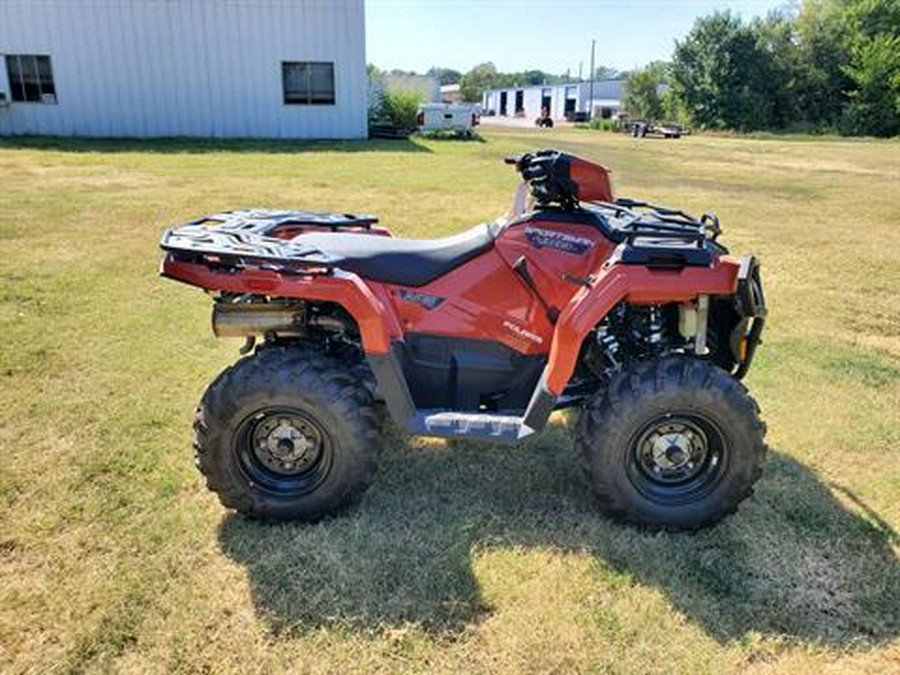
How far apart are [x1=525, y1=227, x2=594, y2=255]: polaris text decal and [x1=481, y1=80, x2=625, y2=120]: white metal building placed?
68327 mm

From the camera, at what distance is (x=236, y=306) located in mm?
3238

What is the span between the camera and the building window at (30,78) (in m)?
20.6

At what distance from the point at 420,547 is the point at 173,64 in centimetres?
2135

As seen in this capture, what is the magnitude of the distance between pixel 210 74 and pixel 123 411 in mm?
19509

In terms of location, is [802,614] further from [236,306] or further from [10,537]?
[10,537]

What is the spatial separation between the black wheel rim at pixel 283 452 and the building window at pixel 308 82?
2090 centimetres

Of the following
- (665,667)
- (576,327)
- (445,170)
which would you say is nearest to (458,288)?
(576,327)

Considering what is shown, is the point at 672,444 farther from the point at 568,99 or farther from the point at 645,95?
the point at 568,99

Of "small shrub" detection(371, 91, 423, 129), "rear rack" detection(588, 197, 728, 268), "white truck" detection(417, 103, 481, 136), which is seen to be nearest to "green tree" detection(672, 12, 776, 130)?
"white truck" detection(417, 103, 481, 136)

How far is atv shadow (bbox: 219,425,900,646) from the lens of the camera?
9.02 ft

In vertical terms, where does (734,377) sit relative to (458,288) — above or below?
below

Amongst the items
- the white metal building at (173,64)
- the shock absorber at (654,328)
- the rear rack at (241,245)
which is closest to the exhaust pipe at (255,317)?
the rear rack at (241,245)

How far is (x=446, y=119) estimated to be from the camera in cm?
2859

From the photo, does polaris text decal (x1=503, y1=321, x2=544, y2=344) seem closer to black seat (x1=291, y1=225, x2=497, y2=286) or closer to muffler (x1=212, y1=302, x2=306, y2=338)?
black seat (x1=291, y1=225, x2=497, y2=286)
